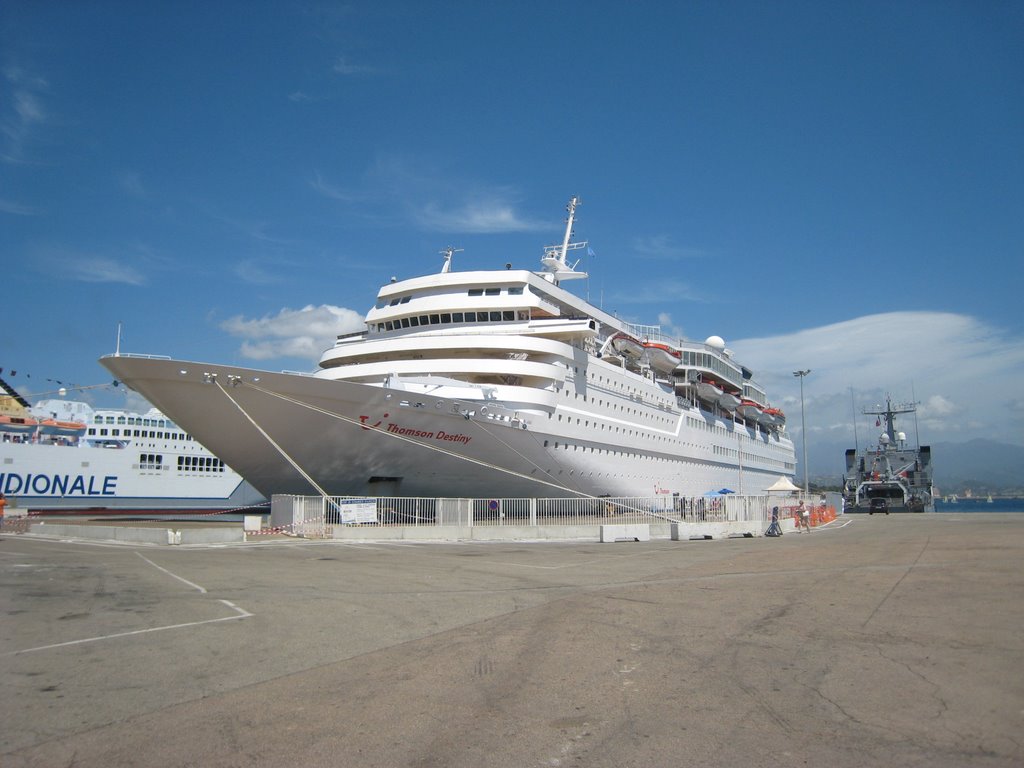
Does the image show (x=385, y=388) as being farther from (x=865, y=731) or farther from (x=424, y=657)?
(x=865, y=731)

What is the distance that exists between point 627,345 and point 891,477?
45.7 meters

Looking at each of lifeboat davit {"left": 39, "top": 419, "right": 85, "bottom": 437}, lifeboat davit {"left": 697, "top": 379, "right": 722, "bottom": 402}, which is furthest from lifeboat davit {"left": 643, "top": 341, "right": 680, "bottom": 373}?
lifeboat davit {"left": 39, "top": 419, "right": 85, "bottom": 437}

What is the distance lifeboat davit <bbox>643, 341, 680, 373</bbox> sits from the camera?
122 feet

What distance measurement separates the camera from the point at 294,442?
2105cm

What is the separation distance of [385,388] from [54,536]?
10.4m

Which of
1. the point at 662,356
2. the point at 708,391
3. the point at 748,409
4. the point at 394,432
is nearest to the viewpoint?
the point at 394,432

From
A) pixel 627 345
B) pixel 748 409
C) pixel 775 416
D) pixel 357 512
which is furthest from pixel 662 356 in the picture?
pixel 775 416

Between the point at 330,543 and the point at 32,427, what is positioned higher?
the point at 32,427

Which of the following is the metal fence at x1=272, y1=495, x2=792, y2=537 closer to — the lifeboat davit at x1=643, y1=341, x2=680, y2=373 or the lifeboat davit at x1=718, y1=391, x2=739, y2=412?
the lifeboat davit at x1=643, y1=341, x2=680, y2=373

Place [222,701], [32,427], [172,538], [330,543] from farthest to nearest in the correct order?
[32,427] → [330,543] → [172,538] → [222,701]

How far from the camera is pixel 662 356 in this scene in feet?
124

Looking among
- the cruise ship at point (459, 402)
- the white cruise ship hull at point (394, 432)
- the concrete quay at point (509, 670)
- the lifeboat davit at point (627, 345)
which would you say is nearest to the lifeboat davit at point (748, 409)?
the cruise ship at point (459, 402)

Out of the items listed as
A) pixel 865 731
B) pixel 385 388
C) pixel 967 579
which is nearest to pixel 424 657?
pixel 865 731

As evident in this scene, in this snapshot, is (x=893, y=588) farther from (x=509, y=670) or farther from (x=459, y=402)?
(x=459, y=402)
